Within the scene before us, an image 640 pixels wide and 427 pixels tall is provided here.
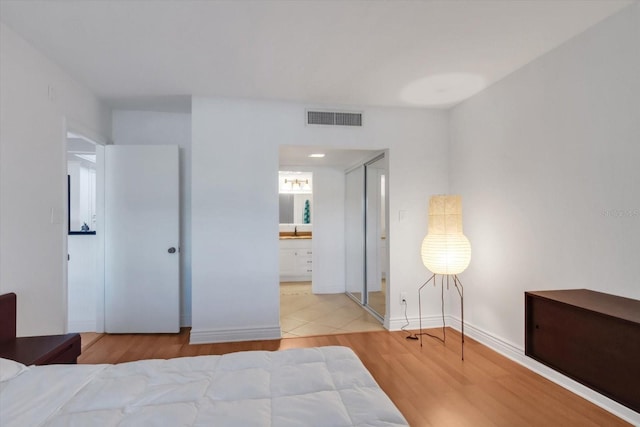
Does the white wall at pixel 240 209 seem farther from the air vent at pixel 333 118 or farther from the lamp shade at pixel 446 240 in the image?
the lamp shade at pixel 446 240

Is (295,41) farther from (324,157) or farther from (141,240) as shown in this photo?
(141,240)

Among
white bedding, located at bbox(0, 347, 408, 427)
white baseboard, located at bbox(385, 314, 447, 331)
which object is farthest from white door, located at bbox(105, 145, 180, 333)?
white baseboard, located at bbox(385, 314, 447, 331)

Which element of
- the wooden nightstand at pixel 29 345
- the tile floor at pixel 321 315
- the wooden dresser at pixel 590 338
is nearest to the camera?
the wooden dresser at pixel 590 338

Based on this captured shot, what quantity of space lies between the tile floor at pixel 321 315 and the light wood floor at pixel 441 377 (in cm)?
21

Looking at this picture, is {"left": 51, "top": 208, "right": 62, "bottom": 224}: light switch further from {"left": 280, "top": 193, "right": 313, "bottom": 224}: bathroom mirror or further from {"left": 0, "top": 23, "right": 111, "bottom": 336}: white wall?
{"left": 280, "top": 193, "right": 313, "bottom": 224}: bathroom mirror

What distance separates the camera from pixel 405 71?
270cm

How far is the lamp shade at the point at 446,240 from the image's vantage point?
2.92 m

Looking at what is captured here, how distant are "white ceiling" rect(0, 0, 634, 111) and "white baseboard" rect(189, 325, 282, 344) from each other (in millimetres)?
2445

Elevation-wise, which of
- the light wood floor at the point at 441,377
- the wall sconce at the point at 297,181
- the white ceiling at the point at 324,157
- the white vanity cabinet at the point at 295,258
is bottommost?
the light wood floor at the point at 441,377

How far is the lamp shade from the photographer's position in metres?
2.92

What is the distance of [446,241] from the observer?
2959 millimetres

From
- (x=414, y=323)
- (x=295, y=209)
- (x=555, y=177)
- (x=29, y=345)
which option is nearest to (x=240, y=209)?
(x=29, y=345)

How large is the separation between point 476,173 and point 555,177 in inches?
34.5

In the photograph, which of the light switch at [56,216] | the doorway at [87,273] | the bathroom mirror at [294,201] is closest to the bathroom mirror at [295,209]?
the bathroom mirror at [294,201]
